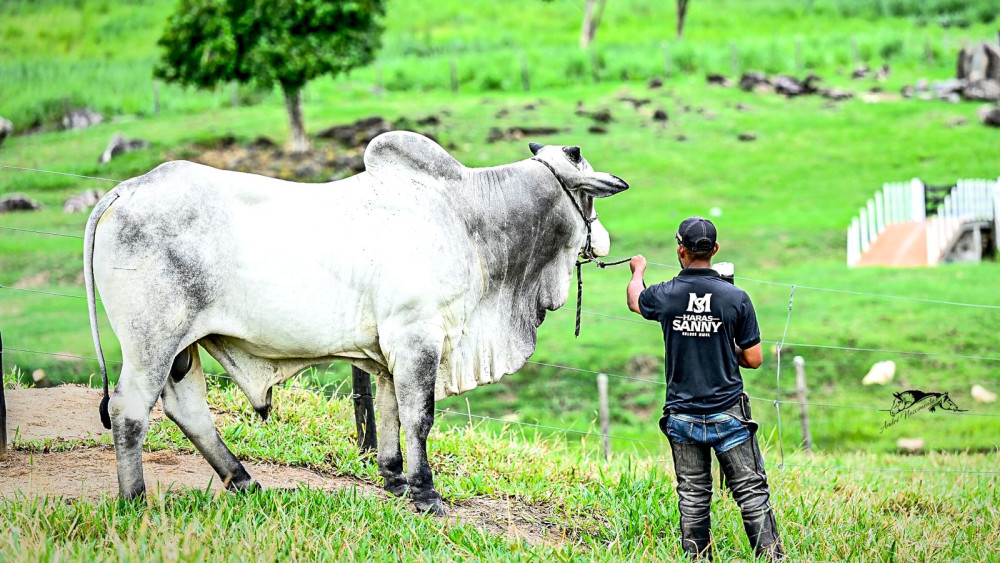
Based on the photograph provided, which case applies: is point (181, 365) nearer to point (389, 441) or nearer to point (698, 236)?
point (389, 441)

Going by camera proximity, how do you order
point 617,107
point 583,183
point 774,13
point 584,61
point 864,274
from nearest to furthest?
point 583,183 → point 864,274 → point 617,107 → point 584,61 → point 774,13

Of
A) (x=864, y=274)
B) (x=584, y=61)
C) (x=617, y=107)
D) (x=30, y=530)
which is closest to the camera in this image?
(x=30, y=530)

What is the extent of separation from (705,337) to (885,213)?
16075 millimetres

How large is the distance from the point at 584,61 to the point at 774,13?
1050 cm

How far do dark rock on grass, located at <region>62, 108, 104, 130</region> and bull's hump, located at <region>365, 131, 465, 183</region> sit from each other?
23.5 meters

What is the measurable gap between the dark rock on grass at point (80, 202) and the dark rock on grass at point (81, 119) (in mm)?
7434

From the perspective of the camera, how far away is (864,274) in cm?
1669

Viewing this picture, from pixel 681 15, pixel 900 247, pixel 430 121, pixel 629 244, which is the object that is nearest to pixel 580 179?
pixel 629 244

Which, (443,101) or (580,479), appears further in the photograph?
(443,101)

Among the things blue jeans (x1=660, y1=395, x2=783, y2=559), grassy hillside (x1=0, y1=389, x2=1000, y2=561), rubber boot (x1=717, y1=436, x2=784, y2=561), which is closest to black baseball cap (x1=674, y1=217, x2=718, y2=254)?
blue jeans (x1=660, y1=395, x2=783, y2=559)

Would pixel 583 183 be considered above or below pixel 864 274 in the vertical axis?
above

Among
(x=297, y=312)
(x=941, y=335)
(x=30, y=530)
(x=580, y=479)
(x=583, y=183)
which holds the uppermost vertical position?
(x=583, y=183)

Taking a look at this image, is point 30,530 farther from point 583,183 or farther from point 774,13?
point 774,13

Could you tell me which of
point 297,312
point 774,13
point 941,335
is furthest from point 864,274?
point 774,13
